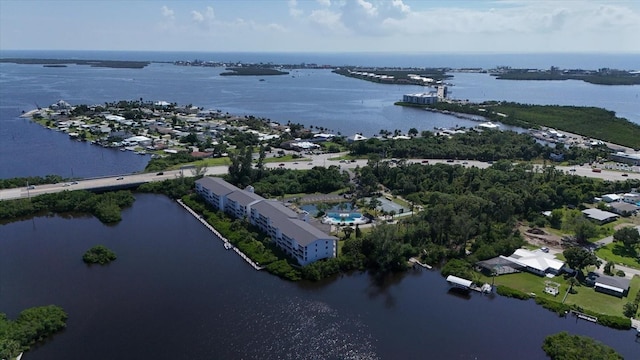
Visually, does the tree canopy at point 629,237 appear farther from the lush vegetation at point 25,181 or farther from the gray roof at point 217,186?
the lush vegetation at point 25,181

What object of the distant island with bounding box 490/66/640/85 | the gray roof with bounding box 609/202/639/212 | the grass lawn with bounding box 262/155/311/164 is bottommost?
the gray roof with bounding box 609/202/639/212

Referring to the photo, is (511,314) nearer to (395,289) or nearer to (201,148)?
(395,289)

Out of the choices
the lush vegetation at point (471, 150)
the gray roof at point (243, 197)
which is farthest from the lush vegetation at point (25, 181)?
the lush vegetation at point (471, 150)

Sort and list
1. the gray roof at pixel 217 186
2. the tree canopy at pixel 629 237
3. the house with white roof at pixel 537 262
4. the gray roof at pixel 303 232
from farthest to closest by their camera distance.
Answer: the gray roof at pixel 217 186
the tree canopy at pixel 629 237
the house with white roof at pixel 537 262
the gray roof at pixel 303 232

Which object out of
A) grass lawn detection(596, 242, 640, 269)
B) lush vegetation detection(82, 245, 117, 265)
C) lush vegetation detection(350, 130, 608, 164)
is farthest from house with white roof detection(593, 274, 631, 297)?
lush vegetation detection(82, 245, 117, 265)

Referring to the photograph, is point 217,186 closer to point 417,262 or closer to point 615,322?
point 417,262


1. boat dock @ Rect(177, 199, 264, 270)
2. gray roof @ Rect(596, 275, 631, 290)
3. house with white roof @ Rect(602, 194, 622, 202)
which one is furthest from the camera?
house with white roof @ Rect(602, 194, 622, 202)

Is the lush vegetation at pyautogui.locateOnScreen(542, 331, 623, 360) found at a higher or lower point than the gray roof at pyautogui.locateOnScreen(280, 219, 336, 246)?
lower

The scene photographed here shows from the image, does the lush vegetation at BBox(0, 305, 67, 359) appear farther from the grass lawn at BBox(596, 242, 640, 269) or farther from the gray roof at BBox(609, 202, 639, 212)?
the gray roof at BBox(609, 202, 639, 212)
